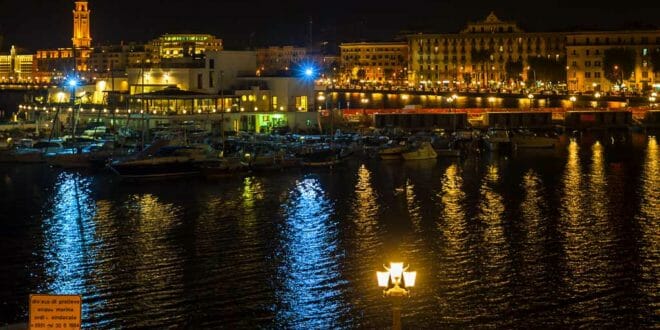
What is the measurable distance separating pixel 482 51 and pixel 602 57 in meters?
12.9

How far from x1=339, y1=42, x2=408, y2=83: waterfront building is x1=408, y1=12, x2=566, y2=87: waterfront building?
13.8 m

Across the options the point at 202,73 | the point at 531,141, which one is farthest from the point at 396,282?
the point at 202,73

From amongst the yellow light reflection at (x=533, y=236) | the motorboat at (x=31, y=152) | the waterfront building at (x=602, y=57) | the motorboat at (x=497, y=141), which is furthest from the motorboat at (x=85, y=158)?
the waterfront building at (x=602, y=57)

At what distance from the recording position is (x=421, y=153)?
3450 centimetres

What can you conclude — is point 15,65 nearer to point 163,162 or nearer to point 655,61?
point 655,61

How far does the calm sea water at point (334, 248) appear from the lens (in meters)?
14.2

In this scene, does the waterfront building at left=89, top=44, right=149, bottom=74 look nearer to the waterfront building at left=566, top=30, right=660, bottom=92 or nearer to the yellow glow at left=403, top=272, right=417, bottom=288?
the waterfront building at left=566, top=30, right=660, bottom=92

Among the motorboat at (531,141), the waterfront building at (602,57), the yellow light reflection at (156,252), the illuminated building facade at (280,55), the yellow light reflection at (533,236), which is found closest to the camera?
the yellow light reflection at (156,252)

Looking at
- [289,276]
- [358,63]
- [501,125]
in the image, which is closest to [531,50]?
[358,63]

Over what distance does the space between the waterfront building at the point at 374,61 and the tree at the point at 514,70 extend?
20975mm

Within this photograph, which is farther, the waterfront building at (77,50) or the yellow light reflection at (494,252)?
the waterfront building at (77,50)

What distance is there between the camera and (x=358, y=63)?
341ft

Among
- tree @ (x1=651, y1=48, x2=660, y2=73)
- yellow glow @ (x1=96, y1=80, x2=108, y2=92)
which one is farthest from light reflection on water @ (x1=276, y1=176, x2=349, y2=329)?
tree @ (x1=651, y1=48, x2=660, y2=73)

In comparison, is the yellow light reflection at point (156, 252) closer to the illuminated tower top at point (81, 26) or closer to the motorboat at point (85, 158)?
the motorboat at point (85, 158)
